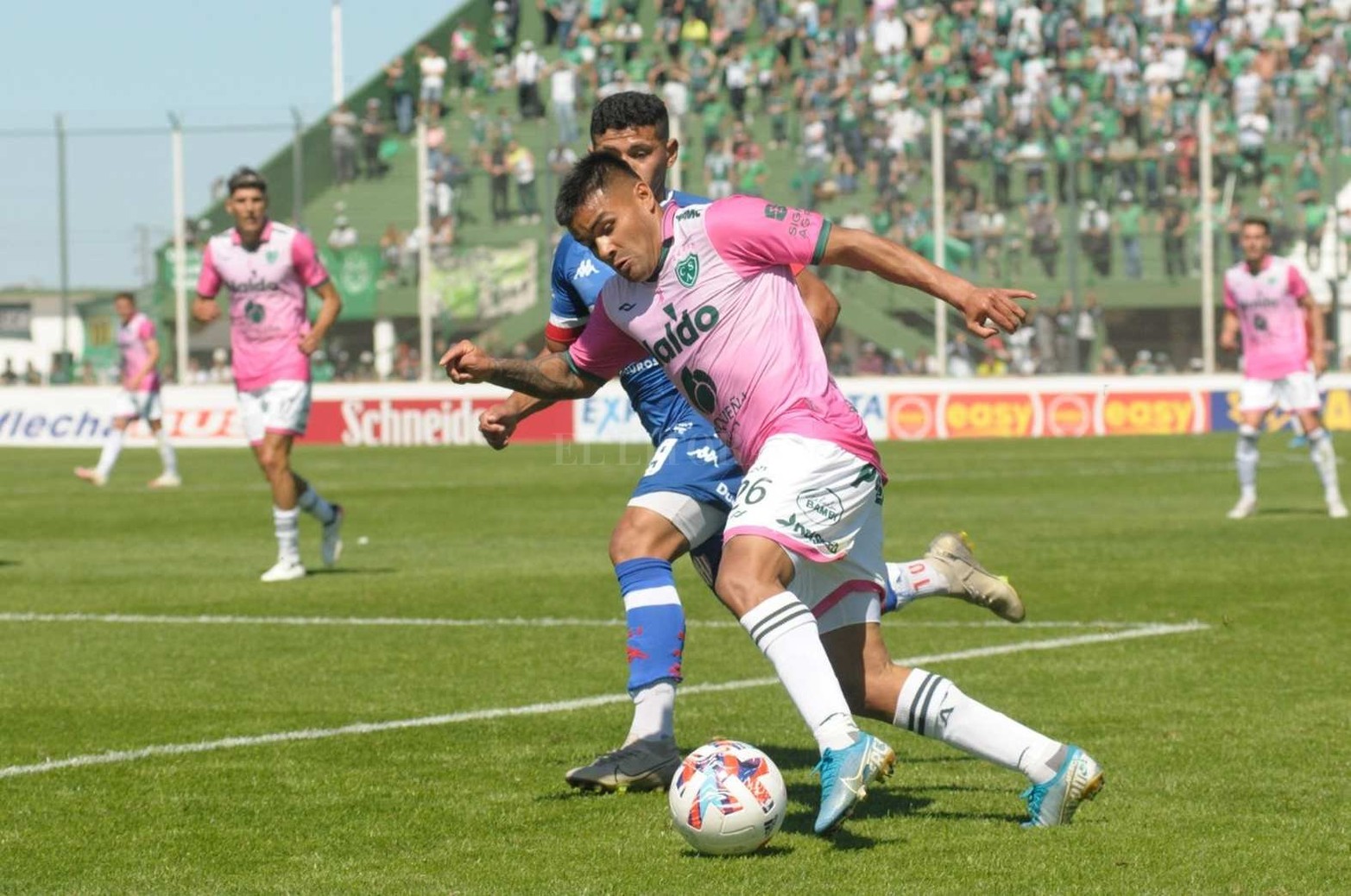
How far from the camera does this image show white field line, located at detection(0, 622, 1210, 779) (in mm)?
7141

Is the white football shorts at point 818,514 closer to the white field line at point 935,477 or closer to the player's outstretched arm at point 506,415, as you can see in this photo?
the player's outstretched arm at point 506,415

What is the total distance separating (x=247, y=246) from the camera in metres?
14.2

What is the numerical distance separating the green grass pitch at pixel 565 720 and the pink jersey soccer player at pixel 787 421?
37cm

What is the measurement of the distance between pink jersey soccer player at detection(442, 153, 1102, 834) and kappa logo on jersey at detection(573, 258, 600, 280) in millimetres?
921

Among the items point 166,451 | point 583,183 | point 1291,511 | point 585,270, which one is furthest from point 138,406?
point 583,183

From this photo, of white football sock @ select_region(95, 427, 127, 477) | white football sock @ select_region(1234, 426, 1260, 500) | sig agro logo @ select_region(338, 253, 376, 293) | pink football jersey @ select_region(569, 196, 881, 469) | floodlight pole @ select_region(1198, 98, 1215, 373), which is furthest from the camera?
sig agro logo @ select_region(338, 253, 376, 293)

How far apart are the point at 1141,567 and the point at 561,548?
4.60 meters

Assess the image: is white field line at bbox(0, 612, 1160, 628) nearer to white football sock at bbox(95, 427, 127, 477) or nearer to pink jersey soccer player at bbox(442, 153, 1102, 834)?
pink jersey soccer player at bbox(442, 153, 1102, 834)

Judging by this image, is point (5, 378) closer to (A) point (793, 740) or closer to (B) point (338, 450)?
(B) point (338, 450)

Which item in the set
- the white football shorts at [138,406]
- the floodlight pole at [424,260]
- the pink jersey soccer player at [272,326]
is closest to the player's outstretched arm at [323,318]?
the pink jersey soccer player at [272,326]

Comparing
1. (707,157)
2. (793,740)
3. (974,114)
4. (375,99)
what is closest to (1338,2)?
(974,114)

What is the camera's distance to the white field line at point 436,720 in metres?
7.14

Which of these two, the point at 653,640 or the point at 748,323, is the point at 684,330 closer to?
the point at 748,323

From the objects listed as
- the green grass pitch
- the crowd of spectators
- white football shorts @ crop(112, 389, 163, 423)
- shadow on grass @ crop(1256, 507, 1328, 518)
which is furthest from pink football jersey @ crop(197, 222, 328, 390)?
the crowd of spectators
